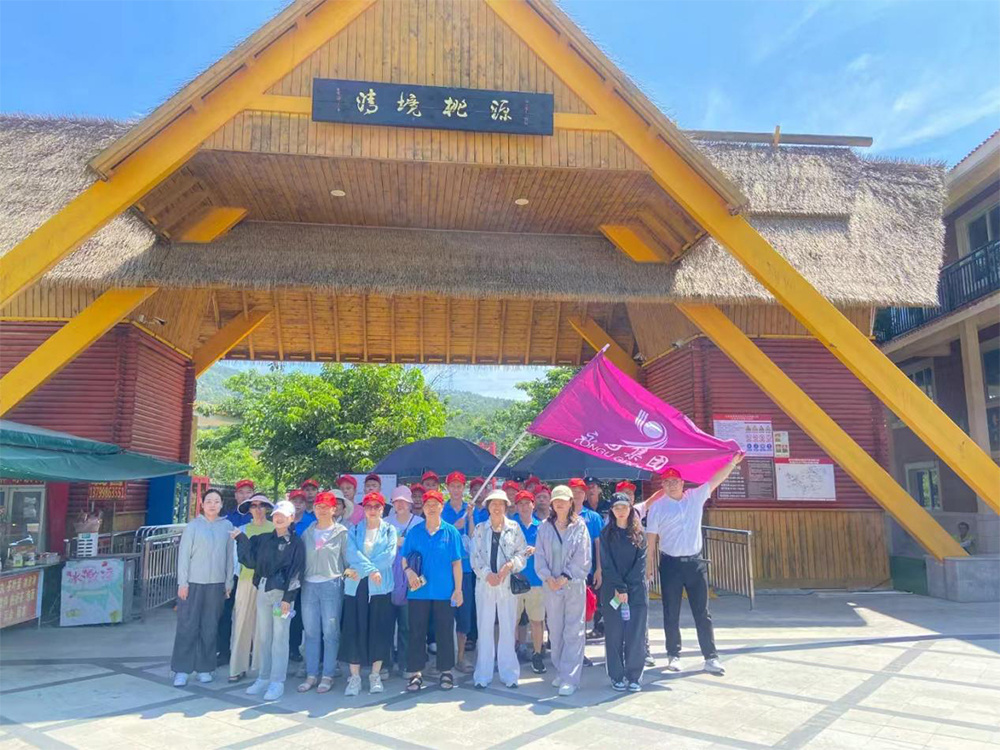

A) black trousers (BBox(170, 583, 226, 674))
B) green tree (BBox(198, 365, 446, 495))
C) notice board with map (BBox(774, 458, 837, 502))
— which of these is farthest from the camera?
green tree (BBox(198, 365, 446, 495))

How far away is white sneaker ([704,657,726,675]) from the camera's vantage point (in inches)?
260

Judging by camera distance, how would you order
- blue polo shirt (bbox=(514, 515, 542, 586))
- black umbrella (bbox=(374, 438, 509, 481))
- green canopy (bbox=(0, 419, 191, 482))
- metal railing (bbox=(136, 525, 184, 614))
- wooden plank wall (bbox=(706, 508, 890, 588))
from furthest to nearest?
1. wooden plank wall (bbox=(706, 508, 890, 588))
2. black umbrella (bbox=(374, 438, 509, 481))
3. metal railing (bbox=(136, 525, 184, 614))
4. green canopy (bbox=(0, 419, 191, 482))
5. blue polo shirt (bbox=(514, 515, 542, 586))

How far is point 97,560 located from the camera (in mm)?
9289

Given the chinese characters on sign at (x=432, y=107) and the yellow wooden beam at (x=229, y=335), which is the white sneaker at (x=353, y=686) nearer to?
the chinese characters on sign at (x=432, y=107)

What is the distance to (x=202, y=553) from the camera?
21.7 ft

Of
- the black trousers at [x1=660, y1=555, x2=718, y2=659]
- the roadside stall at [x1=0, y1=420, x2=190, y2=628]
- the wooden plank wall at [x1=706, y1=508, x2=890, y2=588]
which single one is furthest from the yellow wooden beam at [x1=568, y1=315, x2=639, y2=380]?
the black trousers at [x1=660, y1=555, x2=718, y2=659]

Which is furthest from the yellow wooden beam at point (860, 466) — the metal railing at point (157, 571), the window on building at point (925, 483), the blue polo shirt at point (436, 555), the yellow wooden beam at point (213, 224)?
the metal railing at point (157, 571)

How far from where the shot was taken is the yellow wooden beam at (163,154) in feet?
27.9

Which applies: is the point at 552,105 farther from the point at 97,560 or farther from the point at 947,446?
the point at 97,560

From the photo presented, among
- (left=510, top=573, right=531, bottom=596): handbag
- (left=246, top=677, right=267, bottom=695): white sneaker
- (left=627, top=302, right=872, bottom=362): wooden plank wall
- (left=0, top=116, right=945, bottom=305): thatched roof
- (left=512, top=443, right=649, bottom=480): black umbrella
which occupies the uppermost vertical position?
(left=0, top=116, right=945, bottom=305): thatched roof

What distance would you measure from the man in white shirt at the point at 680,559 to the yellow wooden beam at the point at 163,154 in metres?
6.88

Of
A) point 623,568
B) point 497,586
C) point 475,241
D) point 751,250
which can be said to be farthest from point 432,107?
point 623,568

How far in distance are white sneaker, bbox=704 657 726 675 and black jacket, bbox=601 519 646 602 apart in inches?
41.8

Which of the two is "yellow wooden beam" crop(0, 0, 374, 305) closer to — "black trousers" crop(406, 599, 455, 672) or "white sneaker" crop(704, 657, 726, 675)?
"black trousers" crop(406, 599, 455, 672)
